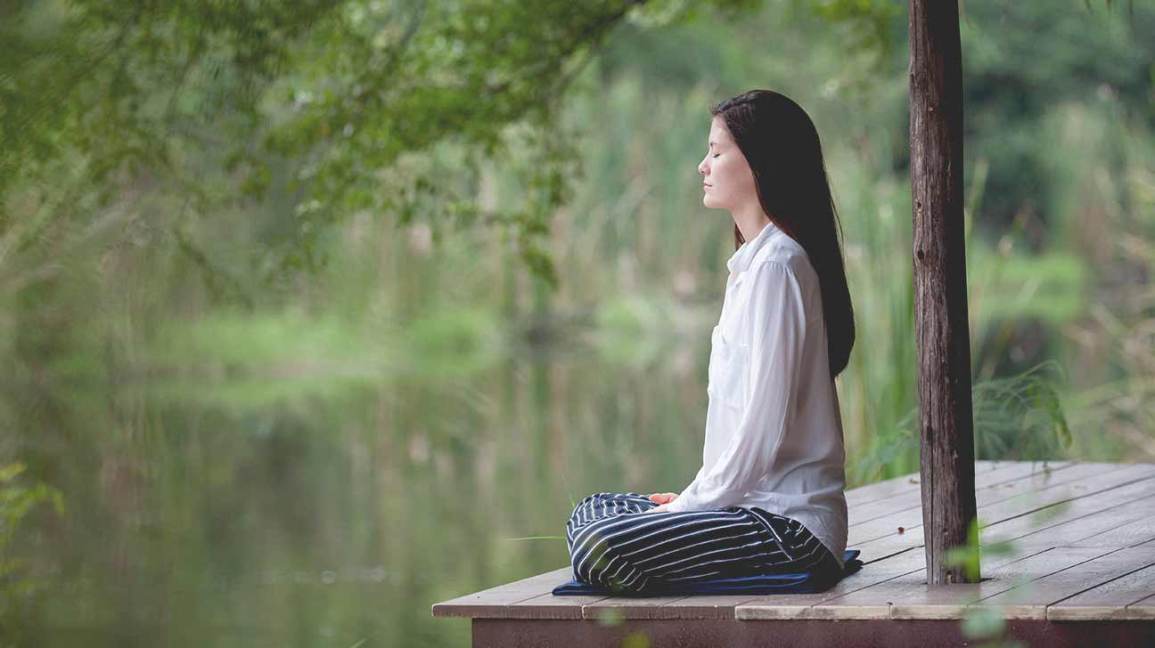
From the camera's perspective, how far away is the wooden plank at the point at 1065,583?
9.29 feet

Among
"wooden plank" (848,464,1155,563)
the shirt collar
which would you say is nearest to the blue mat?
"wooden plank" (848,464,1155,563)

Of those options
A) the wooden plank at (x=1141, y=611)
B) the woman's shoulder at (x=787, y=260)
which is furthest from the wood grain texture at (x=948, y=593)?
the woman's shoulder at (x=787, y=260)

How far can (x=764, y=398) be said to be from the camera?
2.95 m

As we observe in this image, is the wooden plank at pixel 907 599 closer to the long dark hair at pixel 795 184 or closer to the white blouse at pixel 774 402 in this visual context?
the white blouse at pixel 774 402

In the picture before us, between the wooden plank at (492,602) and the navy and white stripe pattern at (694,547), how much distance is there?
0.15 metres

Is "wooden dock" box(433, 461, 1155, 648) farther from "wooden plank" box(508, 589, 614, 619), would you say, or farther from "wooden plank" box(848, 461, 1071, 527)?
"wooden plank" box(848, 461, 1071, 527)

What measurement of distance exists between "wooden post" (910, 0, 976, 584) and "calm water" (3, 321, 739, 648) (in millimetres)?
930

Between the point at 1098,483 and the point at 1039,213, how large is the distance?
62.1 ft

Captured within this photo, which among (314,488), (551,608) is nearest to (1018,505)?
(551,608)

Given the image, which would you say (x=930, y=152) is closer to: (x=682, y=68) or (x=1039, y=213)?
(x=1039, y=213)

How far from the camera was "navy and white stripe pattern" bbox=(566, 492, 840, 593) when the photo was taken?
303cm

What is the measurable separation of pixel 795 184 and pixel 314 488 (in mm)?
5851

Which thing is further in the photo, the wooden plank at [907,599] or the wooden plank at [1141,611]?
the wooden plank at [907,599]

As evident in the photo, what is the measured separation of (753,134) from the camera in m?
3.10
